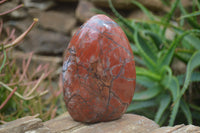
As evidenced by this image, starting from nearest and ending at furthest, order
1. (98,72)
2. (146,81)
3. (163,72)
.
Answer: 1. (98,72)
2. (163,72)
3. (146,81)

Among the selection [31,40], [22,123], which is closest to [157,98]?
[22,123]

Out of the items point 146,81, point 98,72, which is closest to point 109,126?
point 98,72

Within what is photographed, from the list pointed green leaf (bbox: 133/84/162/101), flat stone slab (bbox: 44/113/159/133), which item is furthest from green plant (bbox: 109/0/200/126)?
flat stone slab (bbox: 44/113/159/133)

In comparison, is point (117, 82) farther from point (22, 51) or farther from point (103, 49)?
point (22, 51)

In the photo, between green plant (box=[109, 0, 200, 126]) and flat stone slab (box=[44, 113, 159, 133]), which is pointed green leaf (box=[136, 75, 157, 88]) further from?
flat stone slab (box=[44, 113, 159, 133])

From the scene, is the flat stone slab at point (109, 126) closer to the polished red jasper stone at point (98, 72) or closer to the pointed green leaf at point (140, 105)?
the polished red jasper stone at point (98, 72)

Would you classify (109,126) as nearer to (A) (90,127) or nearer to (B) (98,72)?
(A) (90,127)
